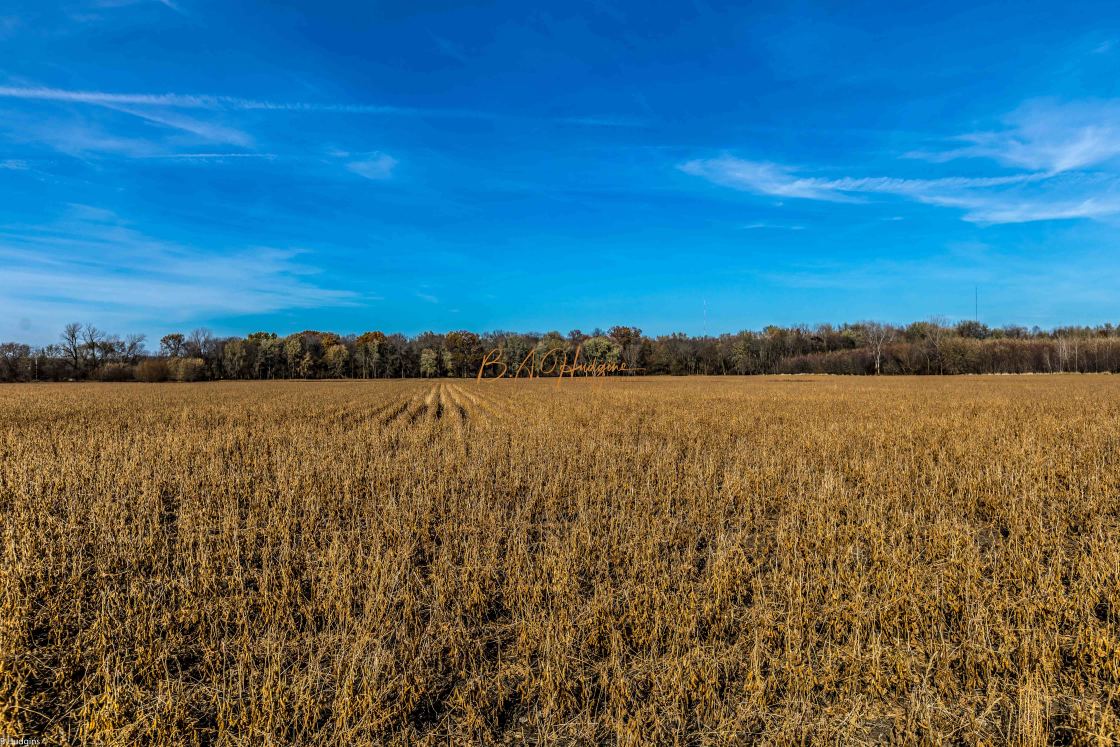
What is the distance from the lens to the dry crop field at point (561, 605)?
3518 millimetres

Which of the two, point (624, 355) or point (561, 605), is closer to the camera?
point (561, 605)

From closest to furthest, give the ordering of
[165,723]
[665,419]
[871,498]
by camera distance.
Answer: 1. [165,723]
2. [871,498]
3. [665,419]

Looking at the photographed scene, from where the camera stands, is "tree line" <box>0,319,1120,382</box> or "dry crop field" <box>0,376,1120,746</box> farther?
"tree line" <box>0,319,1120,382</box>

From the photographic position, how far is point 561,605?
16.7ft

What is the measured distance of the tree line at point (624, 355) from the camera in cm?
10162

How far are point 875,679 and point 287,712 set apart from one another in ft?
13.5

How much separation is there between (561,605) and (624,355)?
4490 inches

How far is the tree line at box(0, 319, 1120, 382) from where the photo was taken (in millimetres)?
101625

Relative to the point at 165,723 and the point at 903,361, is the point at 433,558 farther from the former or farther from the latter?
the point at 903,361

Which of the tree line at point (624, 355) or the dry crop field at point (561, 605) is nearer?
the dry crop field at point (561, 605)

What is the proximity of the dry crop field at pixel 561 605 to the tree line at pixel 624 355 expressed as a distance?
3180 inches

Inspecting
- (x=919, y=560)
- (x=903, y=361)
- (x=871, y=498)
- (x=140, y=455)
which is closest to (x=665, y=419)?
(x=871, y=498)

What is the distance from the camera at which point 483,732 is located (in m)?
3.47

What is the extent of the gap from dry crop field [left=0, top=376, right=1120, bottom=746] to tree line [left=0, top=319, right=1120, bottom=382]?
8076 centimetres
